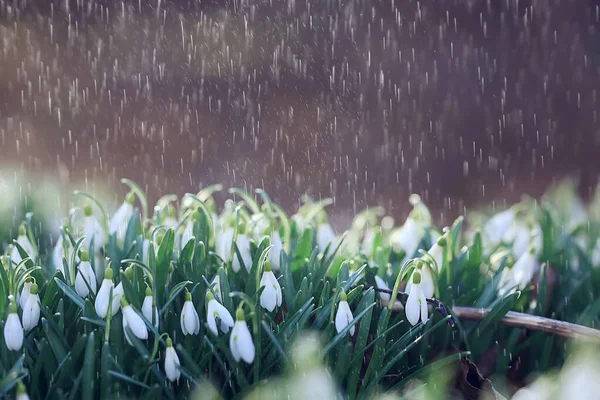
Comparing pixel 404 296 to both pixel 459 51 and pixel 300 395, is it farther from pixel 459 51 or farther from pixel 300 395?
pixel 459 51

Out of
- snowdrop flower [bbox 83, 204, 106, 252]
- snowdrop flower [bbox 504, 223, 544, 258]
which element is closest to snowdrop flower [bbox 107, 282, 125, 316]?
snowdrop flower [bbox 83, 204, 106, 252]

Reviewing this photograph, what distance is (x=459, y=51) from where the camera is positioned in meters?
5.32

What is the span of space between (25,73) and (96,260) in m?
4.73

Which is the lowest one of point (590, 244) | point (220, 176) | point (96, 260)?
point (220, 176)

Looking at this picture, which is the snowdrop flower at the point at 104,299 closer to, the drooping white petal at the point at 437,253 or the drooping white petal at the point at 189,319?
the drooping white petal at the point at 189,319

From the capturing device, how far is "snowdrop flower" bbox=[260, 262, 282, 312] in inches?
49.9

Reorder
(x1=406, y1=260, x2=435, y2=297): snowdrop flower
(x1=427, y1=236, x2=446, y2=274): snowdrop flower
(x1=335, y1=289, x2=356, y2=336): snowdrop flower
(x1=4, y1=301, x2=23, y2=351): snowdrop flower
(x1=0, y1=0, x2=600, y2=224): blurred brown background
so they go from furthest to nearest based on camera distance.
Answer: (x1=0, y1=0, x2=600, y2=224): blurred brown background → (x1=427, y1=236, x2=446, y2=274): snowdrop flower → (x1=406, y1=260, x2=435, y2=297): snowdrop flower → (x1=335, y1=289, x2=356, y2=336): snowdrop flower → (x1=4, y1=301, x2=23, y2=351): snowdrop flower

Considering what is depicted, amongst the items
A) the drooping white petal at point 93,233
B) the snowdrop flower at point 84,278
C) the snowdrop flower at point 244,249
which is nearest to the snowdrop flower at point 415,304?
the snowdrop flower at point 244,249

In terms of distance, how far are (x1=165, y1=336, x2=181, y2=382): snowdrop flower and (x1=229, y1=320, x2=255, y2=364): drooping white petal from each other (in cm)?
10

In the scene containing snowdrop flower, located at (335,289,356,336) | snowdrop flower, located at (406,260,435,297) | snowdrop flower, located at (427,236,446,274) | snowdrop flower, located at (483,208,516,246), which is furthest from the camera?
snowdrop flower, located at (483,208,516,246)

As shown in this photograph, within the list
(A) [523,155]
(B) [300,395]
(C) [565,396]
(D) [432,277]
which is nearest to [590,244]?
(D) [432,277]

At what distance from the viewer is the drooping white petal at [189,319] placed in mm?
1211

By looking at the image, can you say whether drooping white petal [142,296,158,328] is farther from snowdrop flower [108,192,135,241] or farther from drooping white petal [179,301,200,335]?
snowdrop flower [108,192,135,241]

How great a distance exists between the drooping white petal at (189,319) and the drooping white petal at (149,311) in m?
0.05
